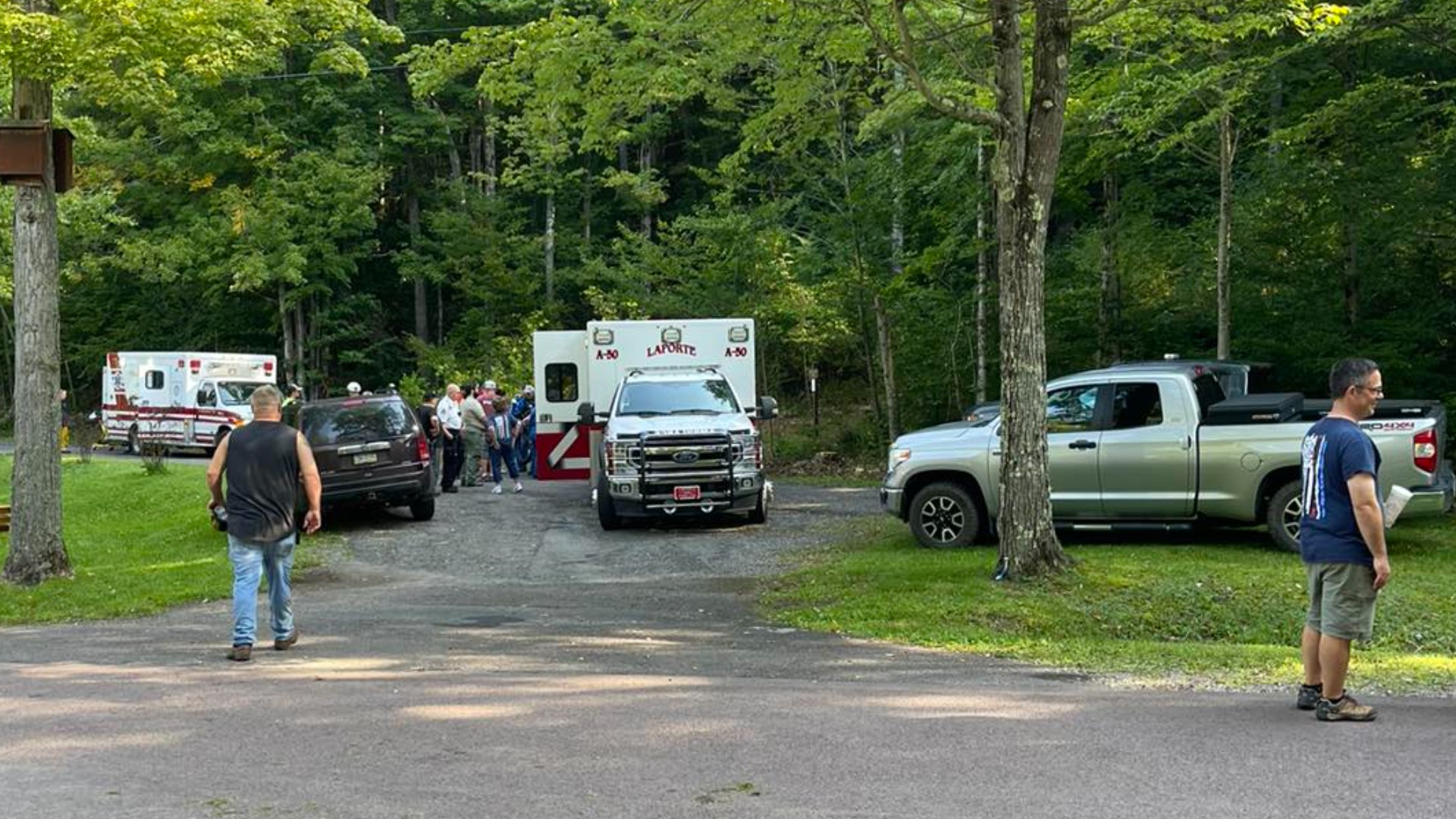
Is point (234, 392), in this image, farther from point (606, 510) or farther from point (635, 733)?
point (635, 733)

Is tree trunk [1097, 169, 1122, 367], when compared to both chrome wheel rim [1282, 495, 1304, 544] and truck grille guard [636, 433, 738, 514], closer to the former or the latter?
truck grille guard [636, 433, 738, 514]

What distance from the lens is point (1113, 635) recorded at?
10.0 m

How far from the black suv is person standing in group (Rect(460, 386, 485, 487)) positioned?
338cm

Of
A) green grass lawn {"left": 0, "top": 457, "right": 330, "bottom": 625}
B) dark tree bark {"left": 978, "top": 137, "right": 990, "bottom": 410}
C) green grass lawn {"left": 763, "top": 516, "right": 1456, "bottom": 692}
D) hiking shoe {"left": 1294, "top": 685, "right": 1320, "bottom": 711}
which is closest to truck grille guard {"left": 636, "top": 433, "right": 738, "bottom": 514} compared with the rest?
green grass lawn {"left": 763, "top": 516, "right": 1456, "bottom": 692}

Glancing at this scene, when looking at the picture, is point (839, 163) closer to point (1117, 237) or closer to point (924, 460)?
point (1117, 237)

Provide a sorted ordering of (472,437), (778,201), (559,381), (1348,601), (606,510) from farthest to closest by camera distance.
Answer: (778,201) → (472,437) → (559,381) → (606,510) → (1348,601)

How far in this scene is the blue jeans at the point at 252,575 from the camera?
8.68 metres

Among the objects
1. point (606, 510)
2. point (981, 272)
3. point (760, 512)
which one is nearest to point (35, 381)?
point (606, 510)

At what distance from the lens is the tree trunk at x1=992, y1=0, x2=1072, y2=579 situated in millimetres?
11070

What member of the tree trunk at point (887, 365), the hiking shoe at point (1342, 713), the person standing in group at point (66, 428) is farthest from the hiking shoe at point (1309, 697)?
the person standing in group at point (66, 428)

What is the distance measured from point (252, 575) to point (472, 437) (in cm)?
1376

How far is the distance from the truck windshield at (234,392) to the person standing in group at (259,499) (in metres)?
26.3

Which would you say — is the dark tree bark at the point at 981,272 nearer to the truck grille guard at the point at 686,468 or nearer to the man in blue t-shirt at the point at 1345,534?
the truck grille guard at the point at 686,468

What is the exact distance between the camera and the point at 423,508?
18125mm
